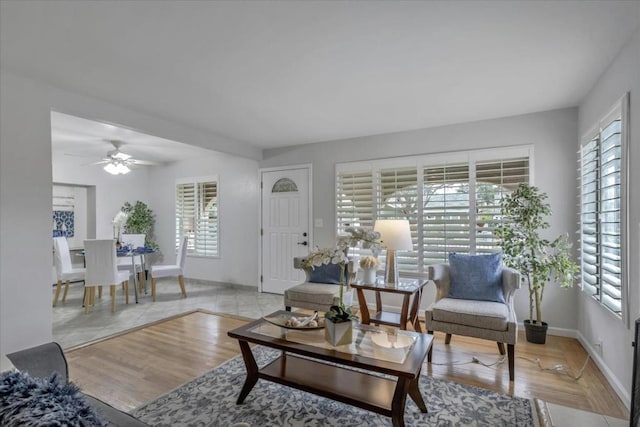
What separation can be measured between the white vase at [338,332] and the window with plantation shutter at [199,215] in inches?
176

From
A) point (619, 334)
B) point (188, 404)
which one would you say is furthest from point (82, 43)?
point (619, 334)

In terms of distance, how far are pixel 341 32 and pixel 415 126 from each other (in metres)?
2.30

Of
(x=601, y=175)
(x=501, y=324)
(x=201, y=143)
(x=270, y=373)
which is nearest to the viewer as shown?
(x=270, y=373)

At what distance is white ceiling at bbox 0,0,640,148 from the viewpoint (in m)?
1.83

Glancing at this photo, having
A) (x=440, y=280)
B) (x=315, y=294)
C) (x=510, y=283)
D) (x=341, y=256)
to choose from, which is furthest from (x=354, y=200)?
(x=341, y=256)

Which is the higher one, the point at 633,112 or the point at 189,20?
the point at 189,20

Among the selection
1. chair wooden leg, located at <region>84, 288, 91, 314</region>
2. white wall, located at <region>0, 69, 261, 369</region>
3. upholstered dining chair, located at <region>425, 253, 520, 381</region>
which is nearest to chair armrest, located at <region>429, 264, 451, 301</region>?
upholstered dining chair, located at <region>425, 253, 520, 381</region>

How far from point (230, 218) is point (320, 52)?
13.7 ft

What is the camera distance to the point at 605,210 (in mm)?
2564

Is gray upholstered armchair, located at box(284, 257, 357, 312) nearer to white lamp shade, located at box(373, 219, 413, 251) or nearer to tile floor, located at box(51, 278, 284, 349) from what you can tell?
white lamp shade, located at box(373, 219, 413, 251)

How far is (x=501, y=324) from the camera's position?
2486 millimetres

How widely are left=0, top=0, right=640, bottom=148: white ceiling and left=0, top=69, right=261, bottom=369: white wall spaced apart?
186 mm

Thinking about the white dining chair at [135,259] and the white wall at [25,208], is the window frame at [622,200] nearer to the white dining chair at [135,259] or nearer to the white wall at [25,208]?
the white wall at [25,208]

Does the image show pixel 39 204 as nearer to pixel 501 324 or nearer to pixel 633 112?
pixel 501 324
